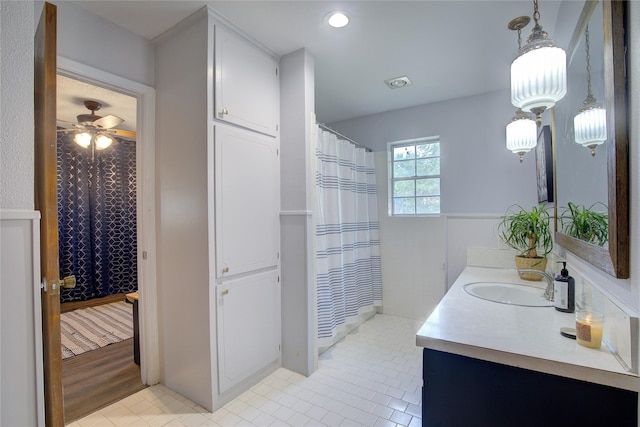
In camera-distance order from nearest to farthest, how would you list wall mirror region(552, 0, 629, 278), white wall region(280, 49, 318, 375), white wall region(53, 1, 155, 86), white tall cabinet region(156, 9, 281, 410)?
wall mirror region(552, 0, 629, 278), white wall region(53, 1, 155, 86), white tall cabinet region(156, 9, 281, 410), white wall region(280, 49, 318, 375)

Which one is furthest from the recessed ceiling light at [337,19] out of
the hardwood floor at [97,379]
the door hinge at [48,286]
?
the hardwood floor at [97,379]

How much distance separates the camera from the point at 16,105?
105cm

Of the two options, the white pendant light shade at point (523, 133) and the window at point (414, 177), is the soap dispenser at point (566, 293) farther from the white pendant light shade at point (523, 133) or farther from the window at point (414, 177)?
the window at point (414, 177)

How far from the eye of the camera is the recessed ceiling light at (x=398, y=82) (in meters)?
2.53

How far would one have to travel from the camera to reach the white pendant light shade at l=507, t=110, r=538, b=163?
6.22 ft

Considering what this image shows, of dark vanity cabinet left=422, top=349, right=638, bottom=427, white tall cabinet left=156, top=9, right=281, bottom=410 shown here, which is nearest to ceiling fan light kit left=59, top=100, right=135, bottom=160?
white tall cabinet left=156, top=9, right=281, bottom=410

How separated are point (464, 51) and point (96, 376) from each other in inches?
143

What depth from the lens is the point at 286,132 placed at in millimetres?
2238

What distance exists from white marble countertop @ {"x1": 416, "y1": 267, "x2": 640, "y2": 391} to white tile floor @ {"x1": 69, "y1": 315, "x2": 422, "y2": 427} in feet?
2.85

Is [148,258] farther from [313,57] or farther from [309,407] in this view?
[313,57]

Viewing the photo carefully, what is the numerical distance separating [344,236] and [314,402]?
143 centimetres

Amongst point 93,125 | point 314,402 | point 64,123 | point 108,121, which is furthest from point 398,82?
point 64,123

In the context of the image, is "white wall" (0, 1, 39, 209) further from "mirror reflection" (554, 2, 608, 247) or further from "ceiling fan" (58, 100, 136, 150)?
"ceiling fan" (58, 100, 136, 150)

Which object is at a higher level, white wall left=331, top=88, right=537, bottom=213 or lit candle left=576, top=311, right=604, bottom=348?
white wall left=331, top=88, right=537, bottom=213
